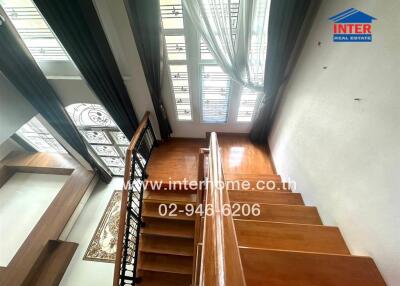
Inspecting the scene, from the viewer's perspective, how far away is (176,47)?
2.38m

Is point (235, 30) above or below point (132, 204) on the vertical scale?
above

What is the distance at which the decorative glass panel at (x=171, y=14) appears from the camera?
2029mm

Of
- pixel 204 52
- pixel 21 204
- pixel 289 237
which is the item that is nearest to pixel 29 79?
pixel 204 52

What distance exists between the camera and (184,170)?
305 centimetres

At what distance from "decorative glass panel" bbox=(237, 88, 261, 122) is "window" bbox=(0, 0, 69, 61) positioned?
2.41 meters

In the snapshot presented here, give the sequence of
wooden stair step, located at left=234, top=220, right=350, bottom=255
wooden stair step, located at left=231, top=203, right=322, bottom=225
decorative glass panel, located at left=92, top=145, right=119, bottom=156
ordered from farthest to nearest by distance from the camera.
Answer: decorative glass panel, located at left=92, top=145, right=119, bottom=156 < wooden stair step, located at left=231, top=203, right=322, bottom=225 < wooden stair step, located at left=234, top=220, right=350, bottom=255

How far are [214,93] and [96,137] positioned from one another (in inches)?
95.8

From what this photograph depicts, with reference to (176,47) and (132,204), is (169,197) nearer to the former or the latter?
(132,204)

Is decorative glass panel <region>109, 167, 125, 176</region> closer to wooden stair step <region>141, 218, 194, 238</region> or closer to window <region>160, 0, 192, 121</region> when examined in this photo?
wooden stair step <region>141, 218, 194, 238</region>

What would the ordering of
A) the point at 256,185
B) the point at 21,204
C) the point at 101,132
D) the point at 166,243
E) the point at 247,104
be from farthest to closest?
1. the point at 21,204
2. the point at 101,132
3. the point at 247,104
4. the point at 166,243
5. the point at 256,185

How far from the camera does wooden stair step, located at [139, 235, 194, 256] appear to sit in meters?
A: 2.64

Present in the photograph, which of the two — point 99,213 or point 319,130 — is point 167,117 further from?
point 99,213

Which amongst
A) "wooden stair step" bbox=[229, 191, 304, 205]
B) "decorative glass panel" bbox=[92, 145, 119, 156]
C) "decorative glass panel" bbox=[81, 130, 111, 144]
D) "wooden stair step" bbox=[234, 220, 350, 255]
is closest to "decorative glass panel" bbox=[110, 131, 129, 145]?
"decorative glass panel" bbox=[81, 130, 111, 144]

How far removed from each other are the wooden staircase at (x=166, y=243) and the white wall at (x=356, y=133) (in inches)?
64.0
